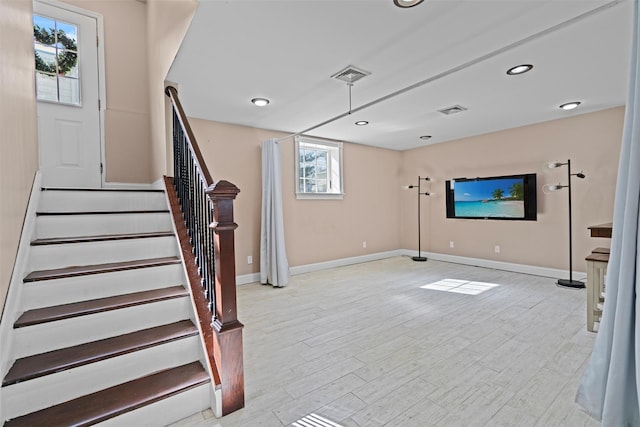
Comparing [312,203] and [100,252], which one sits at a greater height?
[312,203]

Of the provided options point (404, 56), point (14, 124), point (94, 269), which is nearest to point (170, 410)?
point (94, 269)

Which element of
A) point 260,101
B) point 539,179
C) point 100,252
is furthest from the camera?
point 539,179

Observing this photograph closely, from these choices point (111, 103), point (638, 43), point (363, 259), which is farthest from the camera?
point (363, 259)

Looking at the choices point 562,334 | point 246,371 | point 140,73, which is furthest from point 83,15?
point 562,334

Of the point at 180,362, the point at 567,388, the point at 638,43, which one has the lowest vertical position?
the point at 567,388

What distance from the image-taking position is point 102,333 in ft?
5.83

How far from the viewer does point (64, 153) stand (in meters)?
3.38

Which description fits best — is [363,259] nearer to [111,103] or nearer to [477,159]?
[477,159]

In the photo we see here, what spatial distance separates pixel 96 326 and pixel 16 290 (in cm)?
47

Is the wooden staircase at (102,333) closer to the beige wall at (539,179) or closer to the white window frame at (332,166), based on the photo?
the white window frame at (332,166)

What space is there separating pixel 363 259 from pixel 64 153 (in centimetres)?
493

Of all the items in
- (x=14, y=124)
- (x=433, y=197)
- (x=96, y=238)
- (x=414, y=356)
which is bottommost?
(x=414, y=356)

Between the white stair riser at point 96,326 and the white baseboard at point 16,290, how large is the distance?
0.23ft

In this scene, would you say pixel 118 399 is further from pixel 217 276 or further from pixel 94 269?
pixel 94 269
